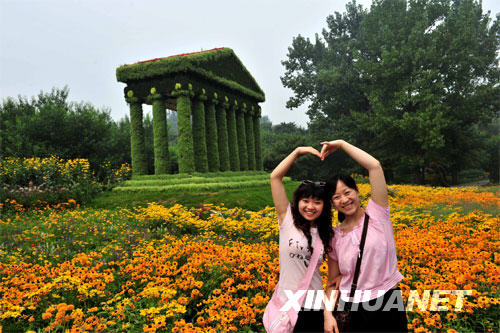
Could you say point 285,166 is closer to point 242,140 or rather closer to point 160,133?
point 160,133

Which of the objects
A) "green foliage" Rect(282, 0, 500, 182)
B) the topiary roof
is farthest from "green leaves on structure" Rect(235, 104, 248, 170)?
"green foliage" Rect(282, 0, 500, 182)

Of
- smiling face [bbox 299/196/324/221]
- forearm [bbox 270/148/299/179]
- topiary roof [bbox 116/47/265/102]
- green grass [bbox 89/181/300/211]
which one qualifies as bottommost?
green grass [bbox 89/181/300/211]

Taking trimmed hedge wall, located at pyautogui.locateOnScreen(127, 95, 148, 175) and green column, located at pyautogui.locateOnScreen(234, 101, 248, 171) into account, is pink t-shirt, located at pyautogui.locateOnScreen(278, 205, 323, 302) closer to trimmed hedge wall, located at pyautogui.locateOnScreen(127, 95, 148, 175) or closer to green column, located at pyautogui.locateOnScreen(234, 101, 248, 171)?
trimmed hedge wall, located at pyautogui.locateOnScreen(127, 95, 148, 175)

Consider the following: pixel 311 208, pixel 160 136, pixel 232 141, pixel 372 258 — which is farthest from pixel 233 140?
pixel 372 258

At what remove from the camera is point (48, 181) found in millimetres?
13484

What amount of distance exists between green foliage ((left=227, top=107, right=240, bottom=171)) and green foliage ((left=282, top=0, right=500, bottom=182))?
1078cm

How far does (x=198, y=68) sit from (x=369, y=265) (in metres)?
17.5

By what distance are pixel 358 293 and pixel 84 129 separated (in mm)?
26326

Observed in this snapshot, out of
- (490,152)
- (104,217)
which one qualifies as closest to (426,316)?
(104,217)

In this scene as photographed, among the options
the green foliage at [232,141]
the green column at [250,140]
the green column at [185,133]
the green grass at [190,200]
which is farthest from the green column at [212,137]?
the green grass at [190,200]

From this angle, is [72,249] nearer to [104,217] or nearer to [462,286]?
[104,217]

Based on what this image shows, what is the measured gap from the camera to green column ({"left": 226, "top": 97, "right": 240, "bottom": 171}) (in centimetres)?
2308

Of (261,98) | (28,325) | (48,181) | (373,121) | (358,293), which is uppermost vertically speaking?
(261,98)

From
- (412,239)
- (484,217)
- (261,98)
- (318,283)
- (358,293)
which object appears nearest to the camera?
(358,293)
